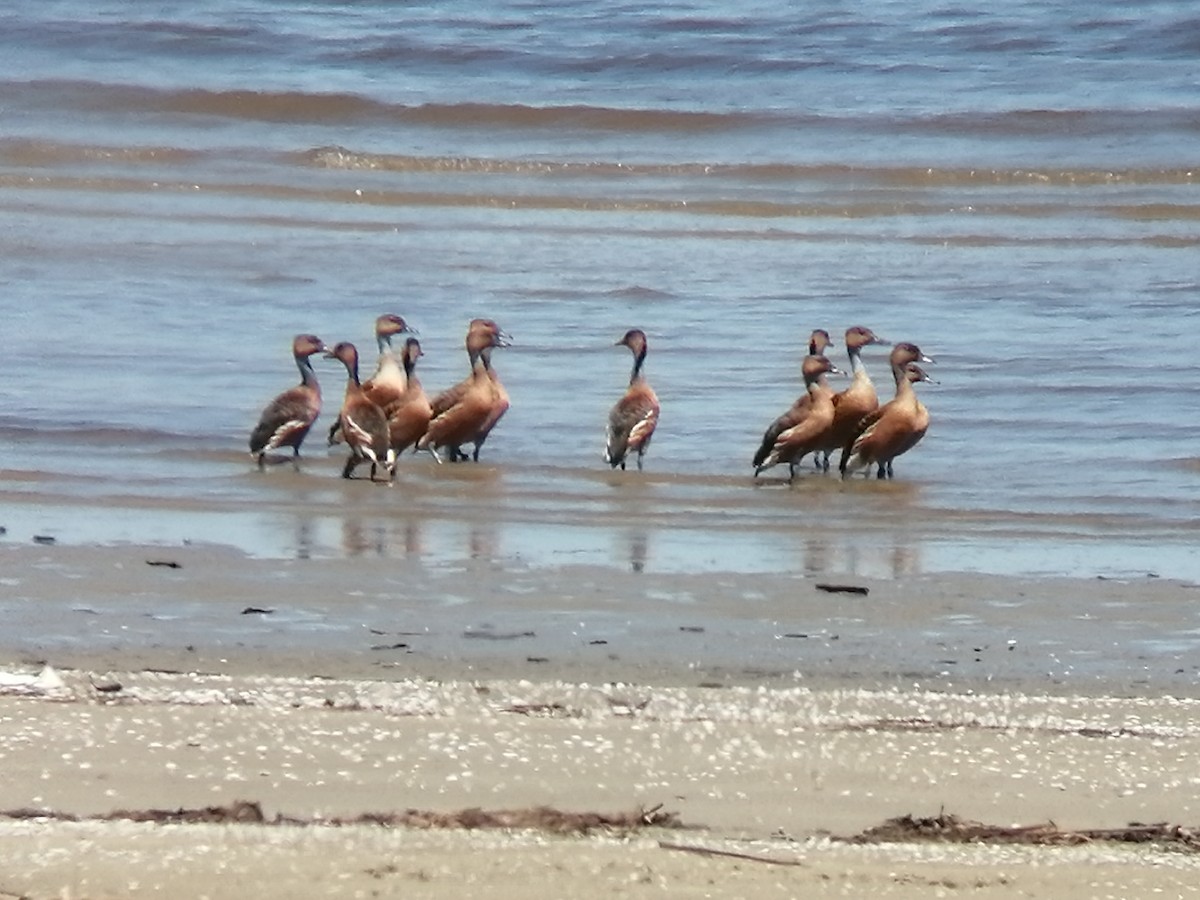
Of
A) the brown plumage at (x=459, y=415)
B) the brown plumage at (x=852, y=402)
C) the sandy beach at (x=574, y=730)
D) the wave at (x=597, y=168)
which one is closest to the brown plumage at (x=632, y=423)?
the brown plumage at (x=459, y=415)

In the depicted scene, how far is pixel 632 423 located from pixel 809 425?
83cm

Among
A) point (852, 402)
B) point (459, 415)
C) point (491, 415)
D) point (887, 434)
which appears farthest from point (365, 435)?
point (852, 402)

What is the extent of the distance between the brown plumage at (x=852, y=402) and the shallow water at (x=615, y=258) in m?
0.33

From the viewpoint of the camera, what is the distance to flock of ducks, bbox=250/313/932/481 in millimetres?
9945

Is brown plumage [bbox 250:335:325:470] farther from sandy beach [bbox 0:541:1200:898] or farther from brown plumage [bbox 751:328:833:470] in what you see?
sandy beach [bbox 0:541:1200:898]

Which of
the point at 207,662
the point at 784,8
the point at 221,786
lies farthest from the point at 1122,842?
the point at 784,8

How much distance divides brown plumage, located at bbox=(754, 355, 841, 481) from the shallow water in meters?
0.19

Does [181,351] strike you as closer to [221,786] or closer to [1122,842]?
[221,786]

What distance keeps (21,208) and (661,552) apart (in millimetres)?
10806

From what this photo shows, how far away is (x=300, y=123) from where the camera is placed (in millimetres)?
22734

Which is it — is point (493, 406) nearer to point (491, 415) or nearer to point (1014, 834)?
point (491, 415)

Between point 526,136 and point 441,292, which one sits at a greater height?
point 526,136

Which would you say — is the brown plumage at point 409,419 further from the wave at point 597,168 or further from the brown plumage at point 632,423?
the wave at point 597,168

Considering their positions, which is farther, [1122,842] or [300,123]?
[300,123]
